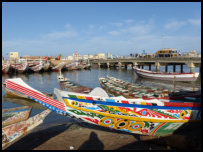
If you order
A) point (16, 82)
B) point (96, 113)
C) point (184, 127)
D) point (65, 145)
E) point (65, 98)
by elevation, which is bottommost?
→ point (65, 145)

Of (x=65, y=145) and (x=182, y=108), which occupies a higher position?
(x=182, y=108)

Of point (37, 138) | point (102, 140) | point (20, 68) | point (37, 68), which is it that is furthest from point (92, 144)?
point (37, 68)

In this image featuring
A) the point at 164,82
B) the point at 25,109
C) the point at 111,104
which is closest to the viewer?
the point at 111,104

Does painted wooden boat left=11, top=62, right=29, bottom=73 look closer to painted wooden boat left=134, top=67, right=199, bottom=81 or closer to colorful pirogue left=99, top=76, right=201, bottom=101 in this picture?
painted wooden boat left=134, top=67, right=199, bottom=81

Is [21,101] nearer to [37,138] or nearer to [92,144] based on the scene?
[37,138]

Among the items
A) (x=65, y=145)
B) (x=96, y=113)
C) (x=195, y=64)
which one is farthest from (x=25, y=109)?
(x=195, y=64)

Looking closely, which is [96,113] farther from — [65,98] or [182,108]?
[182,108]

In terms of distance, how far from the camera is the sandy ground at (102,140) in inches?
360

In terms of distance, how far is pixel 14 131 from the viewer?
378 inches

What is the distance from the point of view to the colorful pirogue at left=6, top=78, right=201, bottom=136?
9508 millimetres

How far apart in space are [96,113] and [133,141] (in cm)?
297

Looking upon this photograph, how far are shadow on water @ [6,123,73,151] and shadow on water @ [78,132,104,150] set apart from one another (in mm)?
2645

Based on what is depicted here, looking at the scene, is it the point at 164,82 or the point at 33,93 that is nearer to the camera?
the point at 33,93

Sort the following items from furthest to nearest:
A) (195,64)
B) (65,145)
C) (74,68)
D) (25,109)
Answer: (74,68)
(195,64)
(25,109)
(65,145)
